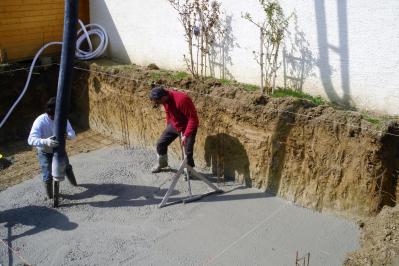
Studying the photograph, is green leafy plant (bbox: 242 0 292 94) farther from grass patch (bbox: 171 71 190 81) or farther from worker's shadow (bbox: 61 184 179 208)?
worker's shadow (bbox: 61 184 179 208)

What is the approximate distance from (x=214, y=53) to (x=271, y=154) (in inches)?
102

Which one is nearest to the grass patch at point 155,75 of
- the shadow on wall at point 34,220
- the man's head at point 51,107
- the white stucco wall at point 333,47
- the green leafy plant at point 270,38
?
the white stucco wall at point 333,47

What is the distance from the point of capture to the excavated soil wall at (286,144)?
5.90 metres

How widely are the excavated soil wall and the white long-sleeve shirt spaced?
222 centimetres

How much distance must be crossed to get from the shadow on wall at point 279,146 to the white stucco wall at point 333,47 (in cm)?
93

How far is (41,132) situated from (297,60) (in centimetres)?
424

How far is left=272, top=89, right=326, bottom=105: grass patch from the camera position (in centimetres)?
707

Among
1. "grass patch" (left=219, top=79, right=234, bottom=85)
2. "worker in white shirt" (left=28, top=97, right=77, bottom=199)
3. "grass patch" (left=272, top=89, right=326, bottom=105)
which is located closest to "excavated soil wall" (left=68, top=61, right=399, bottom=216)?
"grass patch" (left=219, top=79, right=234, bottom=85)

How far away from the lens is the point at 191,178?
7.42 metres

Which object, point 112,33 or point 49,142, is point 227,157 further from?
point 112,33

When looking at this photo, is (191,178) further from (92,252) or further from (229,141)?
(92,252)

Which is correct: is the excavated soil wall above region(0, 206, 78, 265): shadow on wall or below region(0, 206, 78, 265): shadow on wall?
above

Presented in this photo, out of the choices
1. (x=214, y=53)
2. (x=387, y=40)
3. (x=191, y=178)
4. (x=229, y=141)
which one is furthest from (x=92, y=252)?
(x=387, y=40)

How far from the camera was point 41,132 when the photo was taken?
657 centimetres
